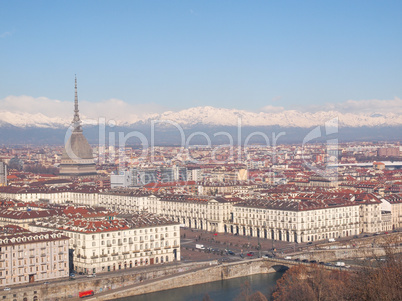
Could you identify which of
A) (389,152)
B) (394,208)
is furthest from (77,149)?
(389,152)

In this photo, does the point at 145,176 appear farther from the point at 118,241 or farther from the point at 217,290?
the point at 217,290

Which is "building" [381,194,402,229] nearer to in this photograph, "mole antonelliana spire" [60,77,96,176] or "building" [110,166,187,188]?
"building" [110,166,187,188]

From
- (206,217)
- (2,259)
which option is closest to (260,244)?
(206,217)

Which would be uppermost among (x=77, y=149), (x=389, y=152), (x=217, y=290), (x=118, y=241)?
(x=77, y=149)

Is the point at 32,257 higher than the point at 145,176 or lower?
lower

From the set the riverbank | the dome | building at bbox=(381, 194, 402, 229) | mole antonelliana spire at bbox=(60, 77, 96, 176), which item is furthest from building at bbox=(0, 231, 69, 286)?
the dome

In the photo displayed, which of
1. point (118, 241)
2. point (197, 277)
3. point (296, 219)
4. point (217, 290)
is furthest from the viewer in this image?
point (296, 219)

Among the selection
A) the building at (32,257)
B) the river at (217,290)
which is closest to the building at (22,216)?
the building at (32,257)
